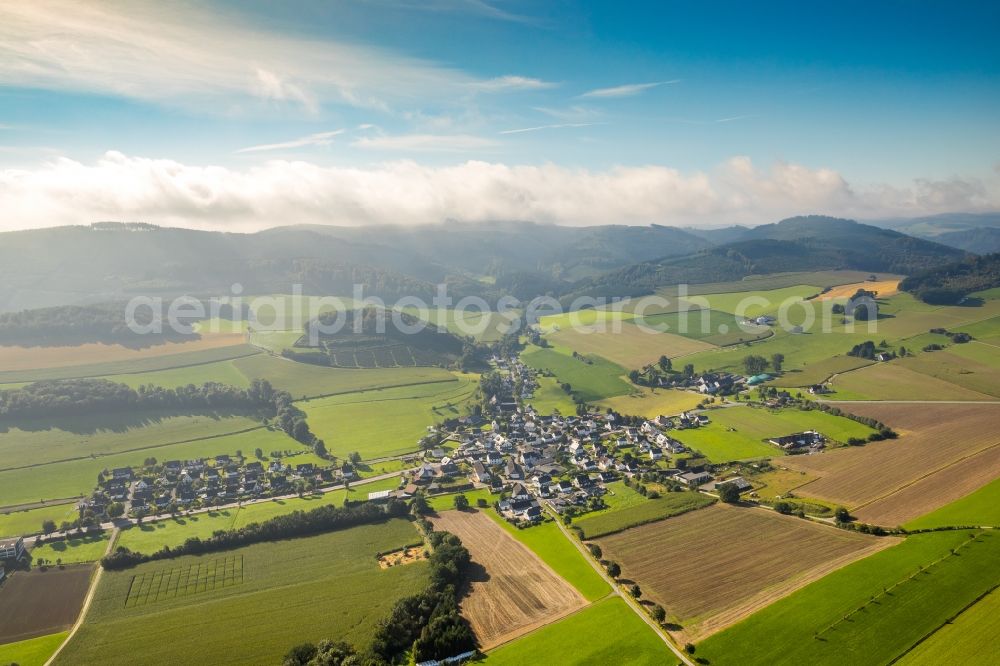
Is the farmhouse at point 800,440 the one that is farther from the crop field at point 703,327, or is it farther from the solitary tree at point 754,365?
the crop field at point 703,327

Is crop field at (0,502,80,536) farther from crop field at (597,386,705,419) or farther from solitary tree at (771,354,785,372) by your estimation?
solitary tree at (771,354,785,372)

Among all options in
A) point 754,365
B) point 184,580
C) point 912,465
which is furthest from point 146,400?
point 912,465

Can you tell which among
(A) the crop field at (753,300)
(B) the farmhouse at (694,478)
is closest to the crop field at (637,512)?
(B) the farmhouse at (694,478)

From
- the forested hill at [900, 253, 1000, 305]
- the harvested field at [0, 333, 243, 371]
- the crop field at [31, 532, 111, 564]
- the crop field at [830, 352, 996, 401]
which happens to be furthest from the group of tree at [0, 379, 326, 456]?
the forested hill at [900, 253, 1000, 305]

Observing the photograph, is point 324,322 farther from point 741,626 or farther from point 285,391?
point 741,626

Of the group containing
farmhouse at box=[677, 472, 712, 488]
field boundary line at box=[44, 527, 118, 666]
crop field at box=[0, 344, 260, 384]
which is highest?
crop field at box=[0, 344, 260, 384]

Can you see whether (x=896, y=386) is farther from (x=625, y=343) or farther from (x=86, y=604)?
(x=86, y=604)

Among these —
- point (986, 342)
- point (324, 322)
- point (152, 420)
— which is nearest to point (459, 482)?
point (152, 420)
